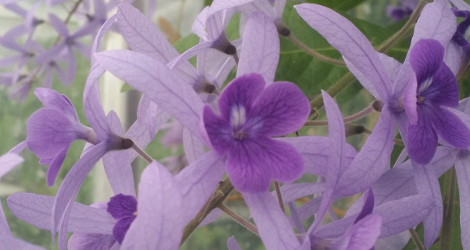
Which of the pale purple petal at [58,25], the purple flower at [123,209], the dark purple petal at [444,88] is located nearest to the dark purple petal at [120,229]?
the purple flower at [123,209]

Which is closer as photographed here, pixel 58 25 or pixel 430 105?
pixel 430 105

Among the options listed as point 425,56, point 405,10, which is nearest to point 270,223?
point 425,56

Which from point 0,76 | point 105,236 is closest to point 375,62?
point 105,236

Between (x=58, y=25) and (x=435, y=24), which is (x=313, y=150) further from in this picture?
(x=58, y=25)

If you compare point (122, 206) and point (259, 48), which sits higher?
point (259, 48)

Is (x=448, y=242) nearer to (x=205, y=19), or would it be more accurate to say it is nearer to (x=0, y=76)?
(x=205, y=19)

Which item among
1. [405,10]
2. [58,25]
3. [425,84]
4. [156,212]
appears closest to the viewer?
[156,212]

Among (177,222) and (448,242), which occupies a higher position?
(177,222)
